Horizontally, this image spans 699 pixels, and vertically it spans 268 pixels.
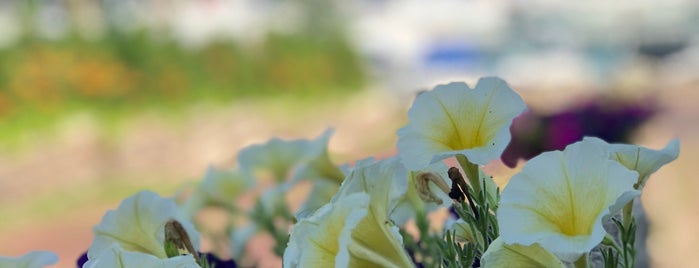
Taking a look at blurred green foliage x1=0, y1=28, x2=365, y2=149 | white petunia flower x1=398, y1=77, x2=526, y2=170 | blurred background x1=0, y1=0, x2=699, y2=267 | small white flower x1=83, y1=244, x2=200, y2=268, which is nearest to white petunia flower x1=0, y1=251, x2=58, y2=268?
small white flower x1=83, y1=244, x2=200, y2=268

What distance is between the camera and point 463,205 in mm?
538

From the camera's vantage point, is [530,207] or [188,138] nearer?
[530,207]

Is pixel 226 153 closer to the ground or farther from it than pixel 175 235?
farther from it

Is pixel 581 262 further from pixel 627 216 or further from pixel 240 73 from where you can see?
pixel 240 73

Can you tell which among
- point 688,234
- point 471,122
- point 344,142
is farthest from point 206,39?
point 471,122

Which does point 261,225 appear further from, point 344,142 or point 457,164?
point 344,142

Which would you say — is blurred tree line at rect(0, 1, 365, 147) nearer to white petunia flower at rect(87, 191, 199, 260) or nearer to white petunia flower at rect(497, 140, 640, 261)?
white petunia flower at rect(87, 191, 199, 260)

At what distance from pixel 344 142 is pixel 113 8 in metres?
1.56

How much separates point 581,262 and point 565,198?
3 cm

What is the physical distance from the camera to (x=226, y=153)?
15.6 feet

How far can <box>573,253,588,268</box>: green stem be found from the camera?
1.55ft

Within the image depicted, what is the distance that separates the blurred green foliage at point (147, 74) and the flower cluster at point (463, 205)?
14.7 ft

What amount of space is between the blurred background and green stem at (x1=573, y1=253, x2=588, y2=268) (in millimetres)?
3444

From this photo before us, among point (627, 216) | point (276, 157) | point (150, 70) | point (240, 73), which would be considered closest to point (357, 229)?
point (627, 216)
